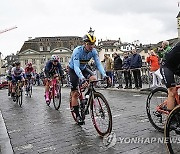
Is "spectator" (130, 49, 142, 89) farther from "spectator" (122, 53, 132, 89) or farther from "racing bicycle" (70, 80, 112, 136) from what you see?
"racing bicycle" (70, 80, 112, 136)

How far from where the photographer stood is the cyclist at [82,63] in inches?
245

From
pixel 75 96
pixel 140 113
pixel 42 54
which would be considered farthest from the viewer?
pixel 42 54

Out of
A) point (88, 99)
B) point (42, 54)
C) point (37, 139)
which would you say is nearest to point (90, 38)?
point (88, 99)

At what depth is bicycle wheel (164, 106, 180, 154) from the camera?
13.9 ft

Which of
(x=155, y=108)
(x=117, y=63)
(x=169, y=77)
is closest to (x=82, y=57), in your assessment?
(x=155, y=108)

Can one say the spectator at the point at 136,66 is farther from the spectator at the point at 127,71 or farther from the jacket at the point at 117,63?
the jacket at the point at 117,63

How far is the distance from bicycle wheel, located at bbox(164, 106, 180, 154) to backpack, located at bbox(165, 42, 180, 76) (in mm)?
998

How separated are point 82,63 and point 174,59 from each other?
2.40m

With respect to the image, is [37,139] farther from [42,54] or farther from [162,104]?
[42,54]

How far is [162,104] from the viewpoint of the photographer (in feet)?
19.4

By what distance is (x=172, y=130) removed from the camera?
4.36 m

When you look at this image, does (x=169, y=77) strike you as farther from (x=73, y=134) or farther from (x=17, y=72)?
(x=17, y=72)

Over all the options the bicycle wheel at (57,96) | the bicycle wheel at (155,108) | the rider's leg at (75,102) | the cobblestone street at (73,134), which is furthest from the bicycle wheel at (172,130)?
the bicycle wheel at (57,96)

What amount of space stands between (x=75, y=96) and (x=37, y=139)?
150 centimetres
